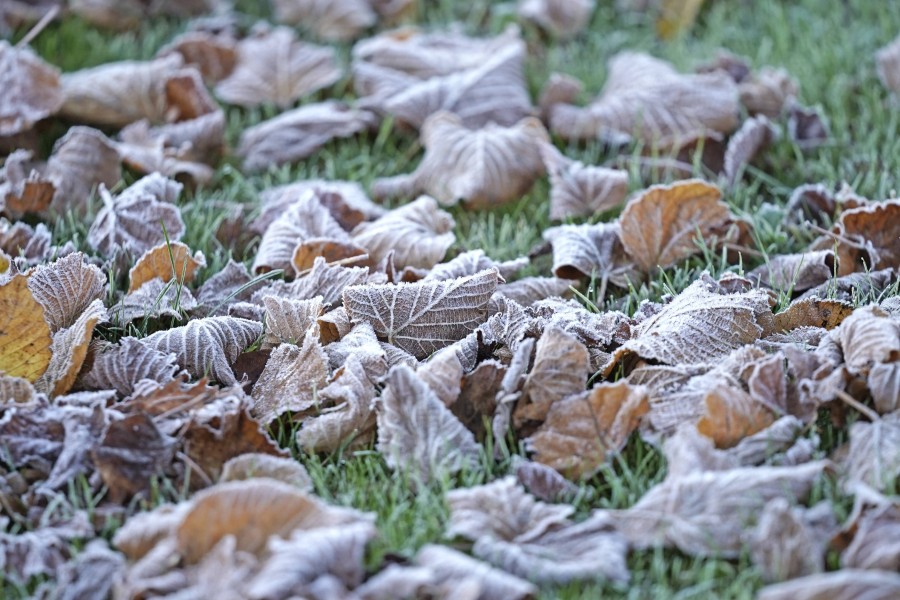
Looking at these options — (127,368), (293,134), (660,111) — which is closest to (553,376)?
(127,368)

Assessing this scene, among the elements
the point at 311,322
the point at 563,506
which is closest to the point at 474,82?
the point at 311,322

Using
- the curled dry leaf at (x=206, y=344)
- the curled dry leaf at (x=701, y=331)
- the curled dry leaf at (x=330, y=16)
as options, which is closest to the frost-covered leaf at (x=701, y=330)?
the curled dry leaf at (x=701, y=331)

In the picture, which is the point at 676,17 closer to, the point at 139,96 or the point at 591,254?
the point at 591,254

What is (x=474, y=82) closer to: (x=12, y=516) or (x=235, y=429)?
(x=235, y=429)

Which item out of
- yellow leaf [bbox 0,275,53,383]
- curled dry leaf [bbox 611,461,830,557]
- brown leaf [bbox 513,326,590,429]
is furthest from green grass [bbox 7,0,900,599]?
yellow leaf [bbox 0,275,53,383]

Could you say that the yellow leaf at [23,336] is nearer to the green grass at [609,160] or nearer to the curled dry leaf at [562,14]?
the green grass at [609,160]

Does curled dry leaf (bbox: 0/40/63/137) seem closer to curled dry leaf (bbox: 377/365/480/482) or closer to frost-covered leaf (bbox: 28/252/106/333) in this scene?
frost-covered leaf (bbox: 28/252/106/333)
